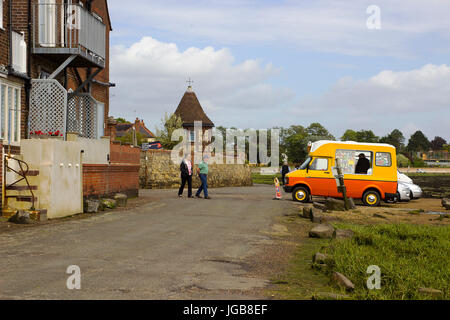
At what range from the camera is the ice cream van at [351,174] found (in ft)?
73.5

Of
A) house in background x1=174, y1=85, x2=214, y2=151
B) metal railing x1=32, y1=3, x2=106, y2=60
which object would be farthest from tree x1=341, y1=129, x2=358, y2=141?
metal railing x1=32, y1=3, x2=106, y2=60

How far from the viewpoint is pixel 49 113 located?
16.3 meters

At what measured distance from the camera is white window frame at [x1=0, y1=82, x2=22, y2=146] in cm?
1492

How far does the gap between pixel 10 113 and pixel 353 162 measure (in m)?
13.1

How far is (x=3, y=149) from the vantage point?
13.1 m

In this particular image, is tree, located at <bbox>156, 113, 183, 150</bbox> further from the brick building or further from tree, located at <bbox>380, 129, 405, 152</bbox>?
tree, located at <bbox>380, 129, 405, 152</bbox>

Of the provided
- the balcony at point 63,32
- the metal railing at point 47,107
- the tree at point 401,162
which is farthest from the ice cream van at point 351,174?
the tree at point 401,162

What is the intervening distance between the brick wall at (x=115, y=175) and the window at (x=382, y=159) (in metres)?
9.67

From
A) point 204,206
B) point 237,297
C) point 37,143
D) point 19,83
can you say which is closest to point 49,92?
point 19,83

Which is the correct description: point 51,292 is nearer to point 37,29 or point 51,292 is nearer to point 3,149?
point 3,149

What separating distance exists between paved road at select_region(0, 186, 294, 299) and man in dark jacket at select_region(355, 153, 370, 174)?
8.67 m

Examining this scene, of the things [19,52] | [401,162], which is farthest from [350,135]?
[19,52]

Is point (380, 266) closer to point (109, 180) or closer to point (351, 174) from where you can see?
point (109, 180)

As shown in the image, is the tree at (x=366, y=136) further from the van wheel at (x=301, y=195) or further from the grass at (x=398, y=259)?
the grass at (x=398, y=259)
